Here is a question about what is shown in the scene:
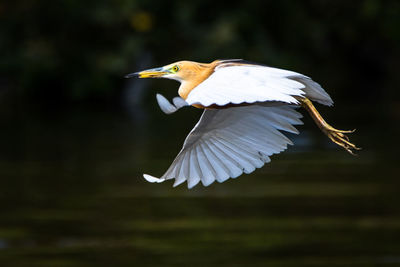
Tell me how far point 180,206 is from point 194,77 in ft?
46.6

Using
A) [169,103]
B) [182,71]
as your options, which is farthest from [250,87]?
[182,71]

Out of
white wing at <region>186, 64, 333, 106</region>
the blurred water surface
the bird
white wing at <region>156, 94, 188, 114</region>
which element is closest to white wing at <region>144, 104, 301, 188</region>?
the bird

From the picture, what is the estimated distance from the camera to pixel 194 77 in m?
3.53

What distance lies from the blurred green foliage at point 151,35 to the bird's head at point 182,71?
21785 mm

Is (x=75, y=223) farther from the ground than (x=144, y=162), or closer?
closer

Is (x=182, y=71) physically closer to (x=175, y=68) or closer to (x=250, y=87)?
(x=175, y=68)

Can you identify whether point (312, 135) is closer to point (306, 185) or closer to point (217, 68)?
point (306, 185)

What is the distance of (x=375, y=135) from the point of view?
23891 millimetres

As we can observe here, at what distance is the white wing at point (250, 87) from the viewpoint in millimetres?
2979

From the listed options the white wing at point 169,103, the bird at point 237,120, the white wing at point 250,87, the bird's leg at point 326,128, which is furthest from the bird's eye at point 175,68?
the white wing at point 169,103

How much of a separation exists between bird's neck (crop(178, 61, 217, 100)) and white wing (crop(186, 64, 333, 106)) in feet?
0.16

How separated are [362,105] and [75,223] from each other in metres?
16.0

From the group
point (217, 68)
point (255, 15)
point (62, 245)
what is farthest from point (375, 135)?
point (217, 68)

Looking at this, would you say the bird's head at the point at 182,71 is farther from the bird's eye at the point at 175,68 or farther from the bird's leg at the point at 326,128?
→ the bird's leg at the point at 326,128
